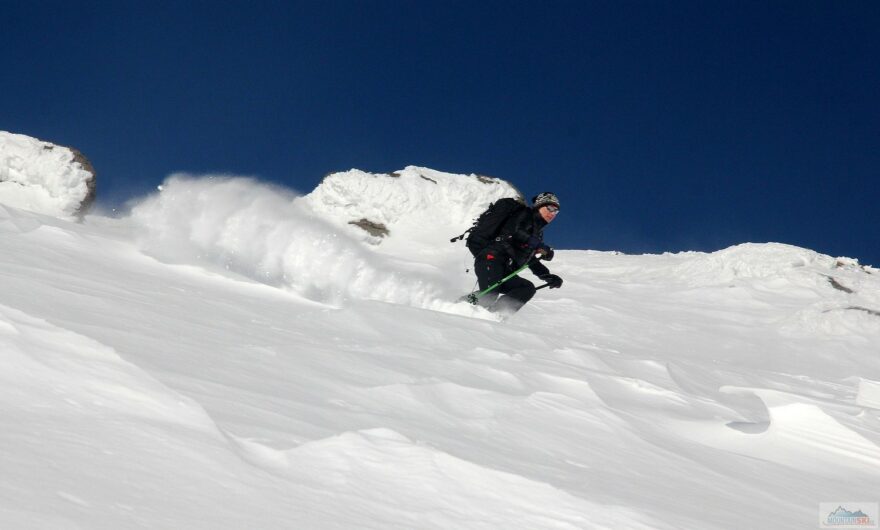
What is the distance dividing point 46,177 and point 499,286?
1694 centimetres

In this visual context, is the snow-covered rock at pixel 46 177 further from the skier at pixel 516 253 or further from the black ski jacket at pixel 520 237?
the black ski jacket at pixel 520 237

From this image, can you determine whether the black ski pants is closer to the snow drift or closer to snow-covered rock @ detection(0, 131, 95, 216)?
→ the snow drift

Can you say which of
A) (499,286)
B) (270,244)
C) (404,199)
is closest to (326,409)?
(270,244)

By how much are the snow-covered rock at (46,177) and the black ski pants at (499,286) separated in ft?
50.1

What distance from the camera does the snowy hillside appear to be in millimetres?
2301

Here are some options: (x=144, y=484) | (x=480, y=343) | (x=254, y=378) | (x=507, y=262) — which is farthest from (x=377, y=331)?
(x=507, y=262)

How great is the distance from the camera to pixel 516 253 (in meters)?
10.7

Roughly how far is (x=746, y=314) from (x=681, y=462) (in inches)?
609

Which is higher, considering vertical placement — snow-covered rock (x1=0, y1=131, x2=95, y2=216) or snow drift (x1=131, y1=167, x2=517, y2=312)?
snow-covered rock (x1=0, y1=131, x2=95, y2=216)

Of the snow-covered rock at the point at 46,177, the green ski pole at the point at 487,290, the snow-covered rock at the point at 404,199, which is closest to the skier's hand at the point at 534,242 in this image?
the green ski pole at the point at 487,290

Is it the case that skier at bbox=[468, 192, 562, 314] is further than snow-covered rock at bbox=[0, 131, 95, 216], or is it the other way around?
snow-covered rock at bbox=[0, 131, 95, 216]

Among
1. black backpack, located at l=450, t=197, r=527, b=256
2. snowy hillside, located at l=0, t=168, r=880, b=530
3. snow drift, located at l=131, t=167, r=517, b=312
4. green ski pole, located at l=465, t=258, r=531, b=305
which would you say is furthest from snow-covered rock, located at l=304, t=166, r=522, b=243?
snowy hillside, located at l=0, t=168, r=880, b=530

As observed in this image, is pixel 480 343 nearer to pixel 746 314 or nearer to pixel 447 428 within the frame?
pixel 447 428

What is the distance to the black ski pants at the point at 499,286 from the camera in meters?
10.7
